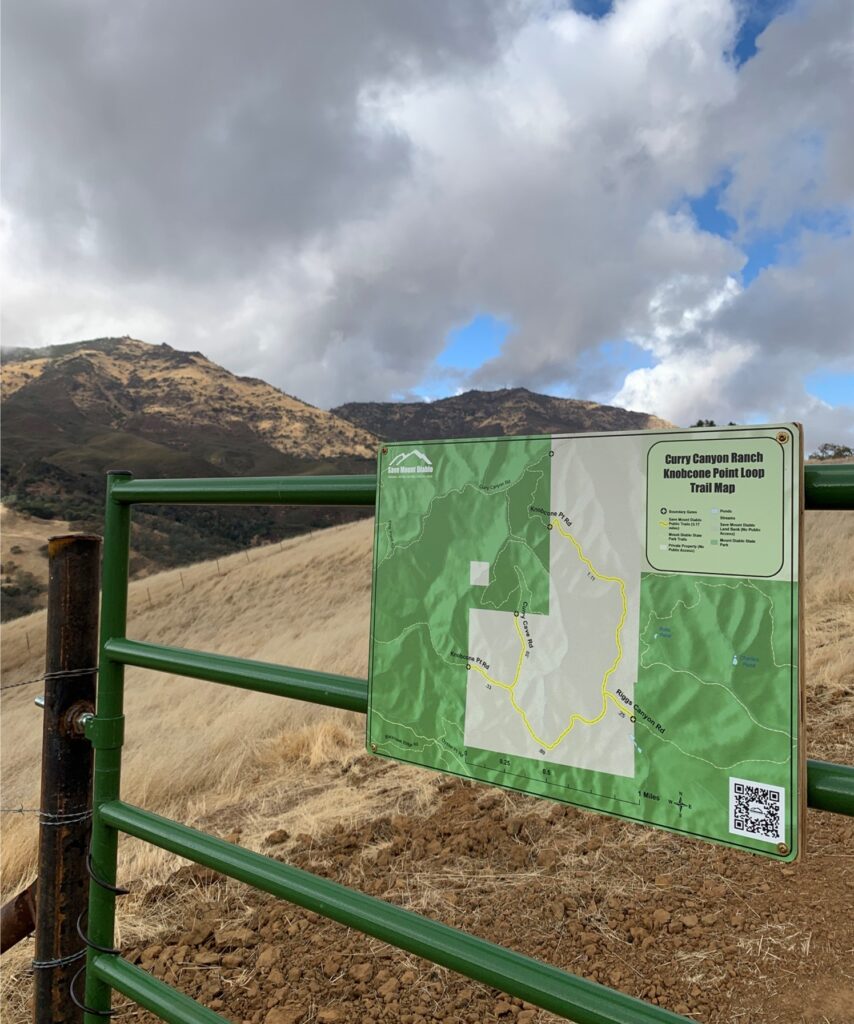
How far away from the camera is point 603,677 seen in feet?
3.84

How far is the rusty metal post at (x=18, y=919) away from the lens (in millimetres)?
2229

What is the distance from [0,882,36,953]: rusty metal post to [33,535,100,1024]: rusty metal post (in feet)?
0.62

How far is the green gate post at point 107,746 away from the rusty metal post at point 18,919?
1.25 ft

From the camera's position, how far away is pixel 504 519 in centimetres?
129

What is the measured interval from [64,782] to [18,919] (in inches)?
22.7

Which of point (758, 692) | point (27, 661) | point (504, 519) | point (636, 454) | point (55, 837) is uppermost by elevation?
point (636, 454)

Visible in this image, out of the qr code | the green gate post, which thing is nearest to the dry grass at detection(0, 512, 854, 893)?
the green gate post

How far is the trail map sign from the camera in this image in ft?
3.32

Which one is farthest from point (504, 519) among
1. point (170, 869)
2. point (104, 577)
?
point (170, 869)

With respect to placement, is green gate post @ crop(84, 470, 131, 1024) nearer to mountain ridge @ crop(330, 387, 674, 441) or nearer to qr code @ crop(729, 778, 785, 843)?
qr code @ crop(729, 778, 785, 843)

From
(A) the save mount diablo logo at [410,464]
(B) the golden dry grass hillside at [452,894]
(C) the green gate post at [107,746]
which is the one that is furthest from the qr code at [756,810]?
(B) the golden dry grass hillside at [452,894]

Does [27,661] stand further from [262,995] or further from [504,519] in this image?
[504,519]

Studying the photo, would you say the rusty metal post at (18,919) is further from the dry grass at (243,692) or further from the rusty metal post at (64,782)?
the dry grass at (243,692)

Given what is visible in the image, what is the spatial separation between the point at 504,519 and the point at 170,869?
3.39 metres
